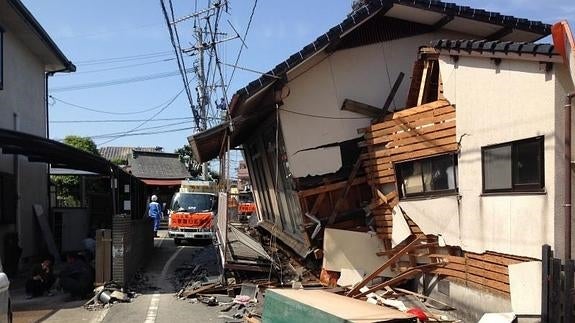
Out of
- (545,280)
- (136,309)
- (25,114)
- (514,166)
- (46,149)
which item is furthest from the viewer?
(25,114)

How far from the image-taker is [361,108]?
1226 centimetres

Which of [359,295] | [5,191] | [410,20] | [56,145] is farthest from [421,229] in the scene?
[5,191]

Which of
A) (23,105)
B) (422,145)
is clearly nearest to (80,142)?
(23,105)

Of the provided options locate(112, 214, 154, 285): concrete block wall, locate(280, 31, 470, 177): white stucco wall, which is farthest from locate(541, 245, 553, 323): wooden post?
locate(112, 214, 154, 285): concrete block wall

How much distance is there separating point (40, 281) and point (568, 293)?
31.9ft

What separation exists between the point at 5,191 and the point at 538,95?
13331 millimetres

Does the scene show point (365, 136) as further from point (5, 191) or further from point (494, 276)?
point (5, 191)

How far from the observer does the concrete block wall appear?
1181cm

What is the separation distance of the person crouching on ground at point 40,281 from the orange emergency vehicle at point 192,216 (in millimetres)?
10590

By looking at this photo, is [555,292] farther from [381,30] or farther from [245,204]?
[245,204]

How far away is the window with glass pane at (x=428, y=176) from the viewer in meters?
9.44

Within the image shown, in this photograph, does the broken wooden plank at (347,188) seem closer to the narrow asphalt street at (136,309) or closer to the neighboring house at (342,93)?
the neighboring house at (342,93)

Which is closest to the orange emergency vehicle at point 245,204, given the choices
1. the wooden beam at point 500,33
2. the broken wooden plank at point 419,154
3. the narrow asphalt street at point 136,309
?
the narrow asphalt street at point 136,309

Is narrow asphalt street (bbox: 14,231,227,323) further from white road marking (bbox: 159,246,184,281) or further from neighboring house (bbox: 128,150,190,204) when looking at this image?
neighboring house (bbox: 128,150,190,204)
